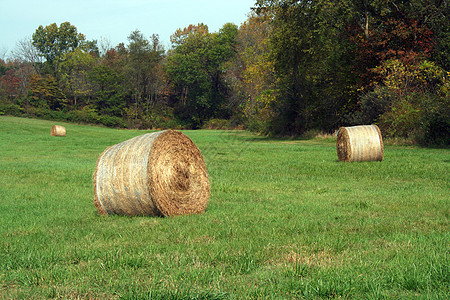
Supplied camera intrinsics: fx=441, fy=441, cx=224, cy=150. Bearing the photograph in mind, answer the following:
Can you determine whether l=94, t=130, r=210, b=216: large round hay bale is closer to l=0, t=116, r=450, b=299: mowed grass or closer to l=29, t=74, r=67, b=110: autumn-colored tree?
l=0, t=116, r=450, b=299: mowed grass

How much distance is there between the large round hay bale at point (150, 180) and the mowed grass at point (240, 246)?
0.89ft

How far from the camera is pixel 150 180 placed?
292 inches

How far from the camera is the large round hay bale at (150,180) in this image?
7.53 meters

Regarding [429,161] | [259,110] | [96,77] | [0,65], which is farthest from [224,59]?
[429,161]

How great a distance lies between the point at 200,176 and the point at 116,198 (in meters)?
1.65

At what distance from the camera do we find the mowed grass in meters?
4.27

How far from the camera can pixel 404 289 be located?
14.1 feet

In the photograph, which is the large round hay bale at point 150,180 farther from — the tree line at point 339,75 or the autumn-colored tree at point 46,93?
Result: the autumn-colored tree at point 46,93

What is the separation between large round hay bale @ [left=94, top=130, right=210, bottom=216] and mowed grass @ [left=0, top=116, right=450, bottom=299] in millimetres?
270

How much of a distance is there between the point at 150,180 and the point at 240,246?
2.42m

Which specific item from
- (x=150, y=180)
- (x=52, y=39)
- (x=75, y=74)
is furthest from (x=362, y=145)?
(x=52, y=39)

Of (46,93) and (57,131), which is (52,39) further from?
(57,131)

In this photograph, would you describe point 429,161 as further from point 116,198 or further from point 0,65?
point 0,65

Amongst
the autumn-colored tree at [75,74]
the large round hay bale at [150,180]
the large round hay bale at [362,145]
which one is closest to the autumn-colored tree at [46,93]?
the autumn-colored tree at [75,74]
